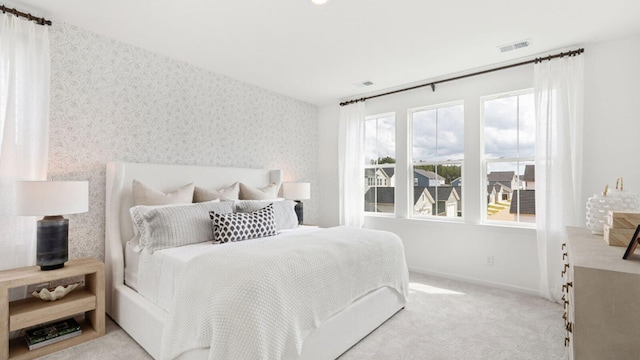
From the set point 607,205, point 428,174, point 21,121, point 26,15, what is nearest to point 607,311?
point 607,205

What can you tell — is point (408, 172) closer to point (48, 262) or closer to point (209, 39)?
point (209, 39)

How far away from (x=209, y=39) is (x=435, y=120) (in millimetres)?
2952

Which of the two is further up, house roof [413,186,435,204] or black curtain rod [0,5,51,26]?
black curtain rod [0,5,51,26]

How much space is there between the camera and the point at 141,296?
7.48 feet

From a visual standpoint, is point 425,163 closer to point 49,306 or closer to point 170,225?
point 170,225

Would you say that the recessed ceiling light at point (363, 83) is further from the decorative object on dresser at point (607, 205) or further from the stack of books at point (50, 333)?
the stack of books at point (50, 333)

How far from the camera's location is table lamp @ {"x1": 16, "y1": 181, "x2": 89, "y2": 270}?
1992mm

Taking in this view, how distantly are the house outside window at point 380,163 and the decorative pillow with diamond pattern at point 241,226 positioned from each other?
2.20m

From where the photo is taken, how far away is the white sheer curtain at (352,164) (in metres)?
4.56

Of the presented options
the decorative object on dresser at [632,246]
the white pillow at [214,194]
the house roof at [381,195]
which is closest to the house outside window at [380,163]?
the house roof at [381,195]

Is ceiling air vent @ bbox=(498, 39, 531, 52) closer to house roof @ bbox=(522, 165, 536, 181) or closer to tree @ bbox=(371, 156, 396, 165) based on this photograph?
house roof @ bbox=(522, 165, 536, 181)

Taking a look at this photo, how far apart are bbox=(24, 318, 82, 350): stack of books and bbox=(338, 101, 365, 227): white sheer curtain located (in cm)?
332

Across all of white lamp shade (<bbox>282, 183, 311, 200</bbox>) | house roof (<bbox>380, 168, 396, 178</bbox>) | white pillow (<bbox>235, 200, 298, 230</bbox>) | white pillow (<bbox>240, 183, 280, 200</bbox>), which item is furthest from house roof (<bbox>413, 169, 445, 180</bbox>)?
white pillow (<bbox>240, 183, 280, 200</bbox>)

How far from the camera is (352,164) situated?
462cm
